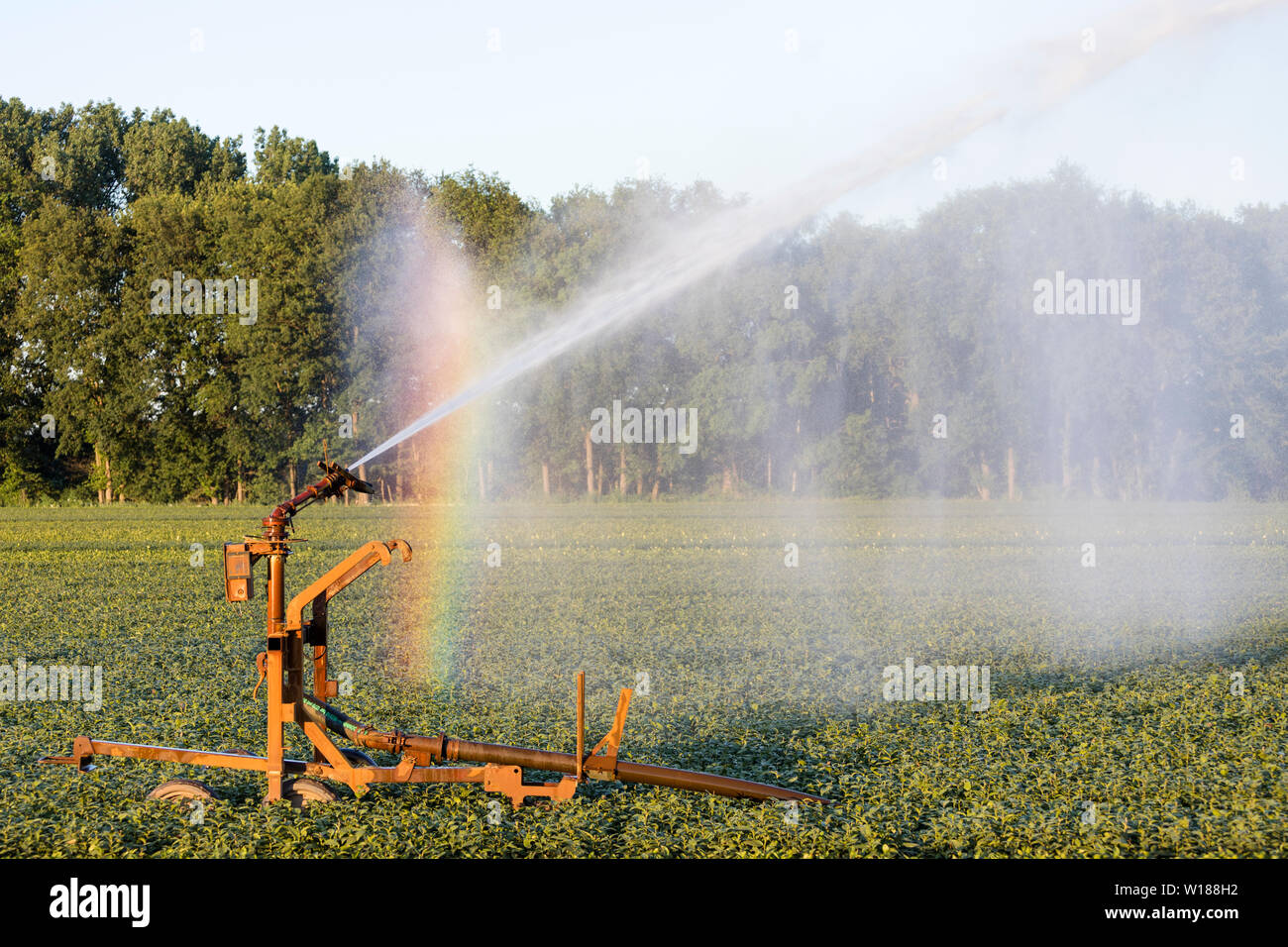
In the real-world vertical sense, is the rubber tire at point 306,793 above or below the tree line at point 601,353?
below

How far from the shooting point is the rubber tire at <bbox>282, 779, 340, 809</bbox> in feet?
23.0

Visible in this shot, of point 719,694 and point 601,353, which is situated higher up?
point 601,353

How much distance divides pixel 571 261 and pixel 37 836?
1658 inches

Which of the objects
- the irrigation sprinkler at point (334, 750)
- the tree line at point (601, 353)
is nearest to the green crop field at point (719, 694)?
the irrigation sprinkler at point (334, 750)

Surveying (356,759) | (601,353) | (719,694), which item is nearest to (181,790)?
(356,759)

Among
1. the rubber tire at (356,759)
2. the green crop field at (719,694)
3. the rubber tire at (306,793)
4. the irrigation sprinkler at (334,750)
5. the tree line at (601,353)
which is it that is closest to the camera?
the irrigation sprinkler at (334,750)

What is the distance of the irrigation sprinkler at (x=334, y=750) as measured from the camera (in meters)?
6.68

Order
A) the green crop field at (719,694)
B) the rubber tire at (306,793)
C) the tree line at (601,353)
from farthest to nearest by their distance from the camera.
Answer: the tree line at (601,353) < the rubber tire at (306,793) < the green crop field at (719,694)

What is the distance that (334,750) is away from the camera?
6820 millimetres

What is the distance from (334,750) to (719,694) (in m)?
5.07

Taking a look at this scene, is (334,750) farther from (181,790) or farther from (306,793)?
(181,790)

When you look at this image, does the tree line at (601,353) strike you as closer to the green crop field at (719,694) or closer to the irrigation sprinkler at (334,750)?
the green crop field at (719,694)
